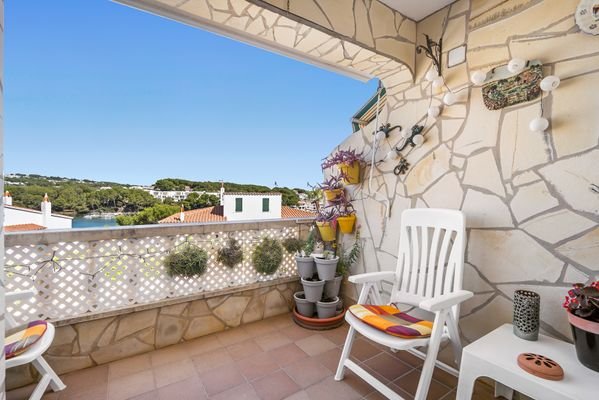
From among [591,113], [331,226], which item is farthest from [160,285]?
[591,113]

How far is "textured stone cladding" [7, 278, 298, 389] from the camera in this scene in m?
1.93

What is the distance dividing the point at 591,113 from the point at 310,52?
1855 millimetres

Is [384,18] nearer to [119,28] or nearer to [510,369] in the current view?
[510,369]

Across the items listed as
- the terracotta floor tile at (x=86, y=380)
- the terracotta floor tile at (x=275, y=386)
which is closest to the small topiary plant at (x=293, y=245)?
the terracotta floor tile at (x=275, y=386)

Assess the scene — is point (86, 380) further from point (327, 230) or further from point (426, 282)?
point (426, 282)

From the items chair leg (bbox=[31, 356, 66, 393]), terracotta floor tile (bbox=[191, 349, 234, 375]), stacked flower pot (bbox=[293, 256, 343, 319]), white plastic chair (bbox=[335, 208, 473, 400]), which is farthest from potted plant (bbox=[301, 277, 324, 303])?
chair leg (bbox=[31, 356, 66, 393])

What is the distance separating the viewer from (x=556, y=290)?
1553 mm

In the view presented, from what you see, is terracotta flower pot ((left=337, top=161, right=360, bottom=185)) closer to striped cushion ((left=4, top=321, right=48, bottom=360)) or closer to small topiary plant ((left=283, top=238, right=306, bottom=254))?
small topiary plant ((left=283, top=238, right=306, bottom=254))

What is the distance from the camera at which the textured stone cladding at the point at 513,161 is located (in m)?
1.49

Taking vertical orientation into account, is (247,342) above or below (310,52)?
below

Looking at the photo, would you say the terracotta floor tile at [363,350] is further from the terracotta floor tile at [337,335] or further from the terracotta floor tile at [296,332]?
the terracotta floor tile at [296,332]

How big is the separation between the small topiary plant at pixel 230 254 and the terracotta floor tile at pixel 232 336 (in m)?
0.62

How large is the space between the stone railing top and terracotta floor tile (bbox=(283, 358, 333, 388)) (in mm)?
1288

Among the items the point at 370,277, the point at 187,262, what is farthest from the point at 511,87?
the point at 187,262
